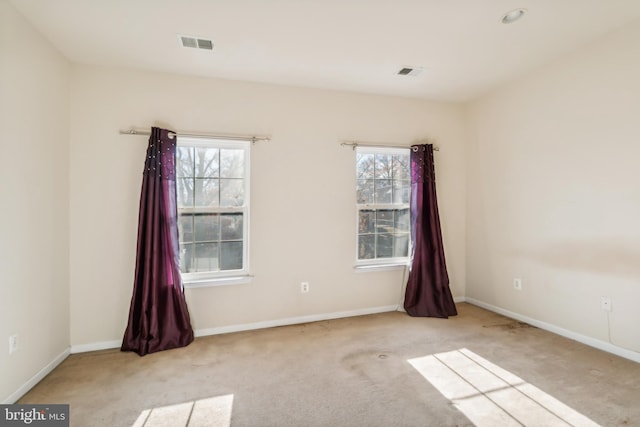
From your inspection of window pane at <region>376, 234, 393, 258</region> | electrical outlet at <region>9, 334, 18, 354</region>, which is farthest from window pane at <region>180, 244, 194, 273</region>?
window pane at <region>376, 234, 393, 258</region>

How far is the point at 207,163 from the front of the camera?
3199 mm

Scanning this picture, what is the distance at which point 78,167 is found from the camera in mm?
2793

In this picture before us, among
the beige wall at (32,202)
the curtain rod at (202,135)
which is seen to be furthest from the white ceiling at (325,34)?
the curtain rod at (202,135)

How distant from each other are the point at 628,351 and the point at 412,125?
2.88 meters

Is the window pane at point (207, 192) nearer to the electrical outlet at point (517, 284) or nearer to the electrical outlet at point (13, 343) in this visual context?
the electrical outlet at point (13, 343)

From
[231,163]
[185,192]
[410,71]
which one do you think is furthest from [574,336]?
[185,192]

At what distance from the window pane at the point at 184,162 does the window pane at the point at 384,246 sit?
2244mm

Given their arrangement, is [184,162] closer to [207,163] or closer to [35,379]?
[207,163]

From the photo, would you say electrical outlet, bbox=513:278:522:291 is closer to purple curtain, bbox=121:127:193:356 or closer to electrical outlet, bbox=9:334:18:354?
purple curtain, bbox=121:127:193:356

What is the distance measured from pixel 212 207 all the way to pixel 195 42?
1471 mm

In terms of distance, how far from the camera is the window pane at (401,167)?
3904 millimetres

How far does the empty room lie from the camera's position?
2.09 m

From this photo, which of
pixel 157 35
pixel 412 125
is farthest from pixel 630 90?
pixel 157 35

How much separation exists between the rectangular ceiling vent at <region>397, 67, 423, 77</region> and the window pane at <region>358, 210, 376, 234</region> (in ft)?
4.99
